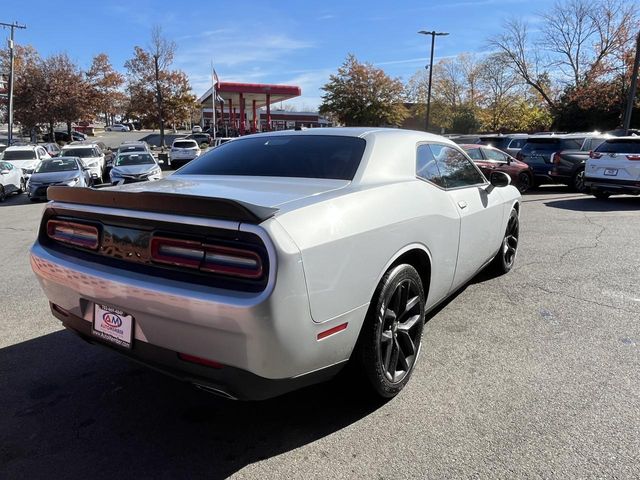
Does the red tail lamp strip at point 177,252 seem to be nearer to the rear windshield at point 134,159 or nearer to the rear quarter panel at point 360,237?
the rear quarter panel at point 360,237

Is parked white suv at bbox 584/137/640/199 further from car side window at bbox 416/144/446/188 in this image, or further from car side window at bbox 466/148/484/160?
car side window at bbox 416/144/446/188

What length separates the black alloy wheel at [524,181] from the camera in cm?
1468

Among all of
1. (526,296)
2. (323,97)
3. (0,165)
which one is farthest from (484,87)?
(526,296)

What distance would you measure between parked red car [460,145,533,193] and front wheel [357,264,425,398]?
430 inches

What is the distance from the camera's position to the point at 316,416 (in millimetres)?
2896

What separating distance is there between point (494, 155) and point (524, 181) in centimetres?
141

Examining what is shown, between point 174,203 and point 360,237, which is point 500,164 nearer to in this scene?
point 360,237

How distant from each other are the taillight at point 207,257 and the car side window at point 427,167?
1774mm

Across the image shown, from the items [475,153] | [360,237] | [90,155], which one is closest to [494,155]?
[475,153]

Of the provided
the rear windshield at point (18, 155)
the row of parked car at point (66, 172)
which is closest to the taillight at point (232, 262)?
the row of parked car at point (66, 172)

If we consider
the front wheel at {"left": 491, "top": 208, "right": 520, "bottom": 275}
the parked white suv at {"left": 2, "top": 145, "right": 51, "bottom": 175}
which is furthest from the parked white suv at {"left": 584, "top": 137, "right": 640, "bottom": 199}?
the parked white suv at {"left": 2, "top": 145, "right": 51, "bottom": 175}

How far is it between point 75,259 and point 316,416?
165 centimetres

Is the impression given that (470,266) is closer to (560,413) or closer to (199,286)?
(560,413)

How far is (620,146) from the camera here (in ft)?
39.1
